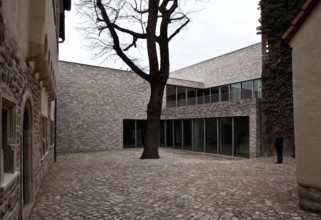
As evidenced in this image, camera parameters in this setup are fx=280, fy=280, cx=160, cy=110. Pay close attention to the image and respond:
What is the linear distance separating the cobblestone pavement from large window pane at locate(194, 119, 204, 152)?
24.9 feet

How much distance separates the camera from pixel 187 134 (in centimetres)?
1959

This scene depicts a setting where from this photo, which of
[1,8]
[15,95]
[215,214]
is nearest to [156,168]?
[215,214]

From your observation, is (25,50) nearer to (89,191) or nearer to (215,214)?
(89,191)

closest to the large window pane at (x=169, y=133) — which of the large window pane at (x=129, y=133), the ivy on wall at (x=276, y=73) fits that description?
the large window pane at (x=129, y=133)

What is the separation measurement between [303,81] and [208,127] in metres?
12.0

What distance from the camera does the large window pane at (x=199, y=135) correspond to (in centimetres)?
1806

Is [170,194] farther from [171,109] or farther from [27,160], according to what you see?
[171,109]

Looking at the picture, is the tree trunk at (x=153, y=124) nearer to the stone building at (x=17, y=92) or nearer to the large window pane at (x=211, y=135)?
the large window pane at (x=211, y=135)

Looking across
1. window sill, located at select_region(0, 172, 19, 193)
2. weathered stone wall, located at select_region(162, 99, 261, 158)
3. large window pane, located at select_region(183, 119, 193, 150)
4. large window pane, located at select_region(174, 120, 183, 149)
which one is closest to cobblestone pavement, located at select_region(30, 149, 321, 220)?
window sill, located at select_region(0, 172, 19, 193)

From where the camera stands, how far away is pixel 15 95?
4211mm

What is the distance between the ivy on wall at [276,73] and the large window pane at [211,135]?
3211mm

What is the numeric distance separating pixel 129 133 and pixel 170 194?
49.5 ft

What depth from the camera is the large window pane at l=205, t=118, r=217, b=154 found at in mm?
16906

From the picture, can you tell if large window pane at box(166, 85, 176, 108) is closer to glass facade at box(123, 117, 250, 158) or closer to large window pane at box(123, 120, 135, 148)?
glass facade at box(123, 117, 250, 158)
